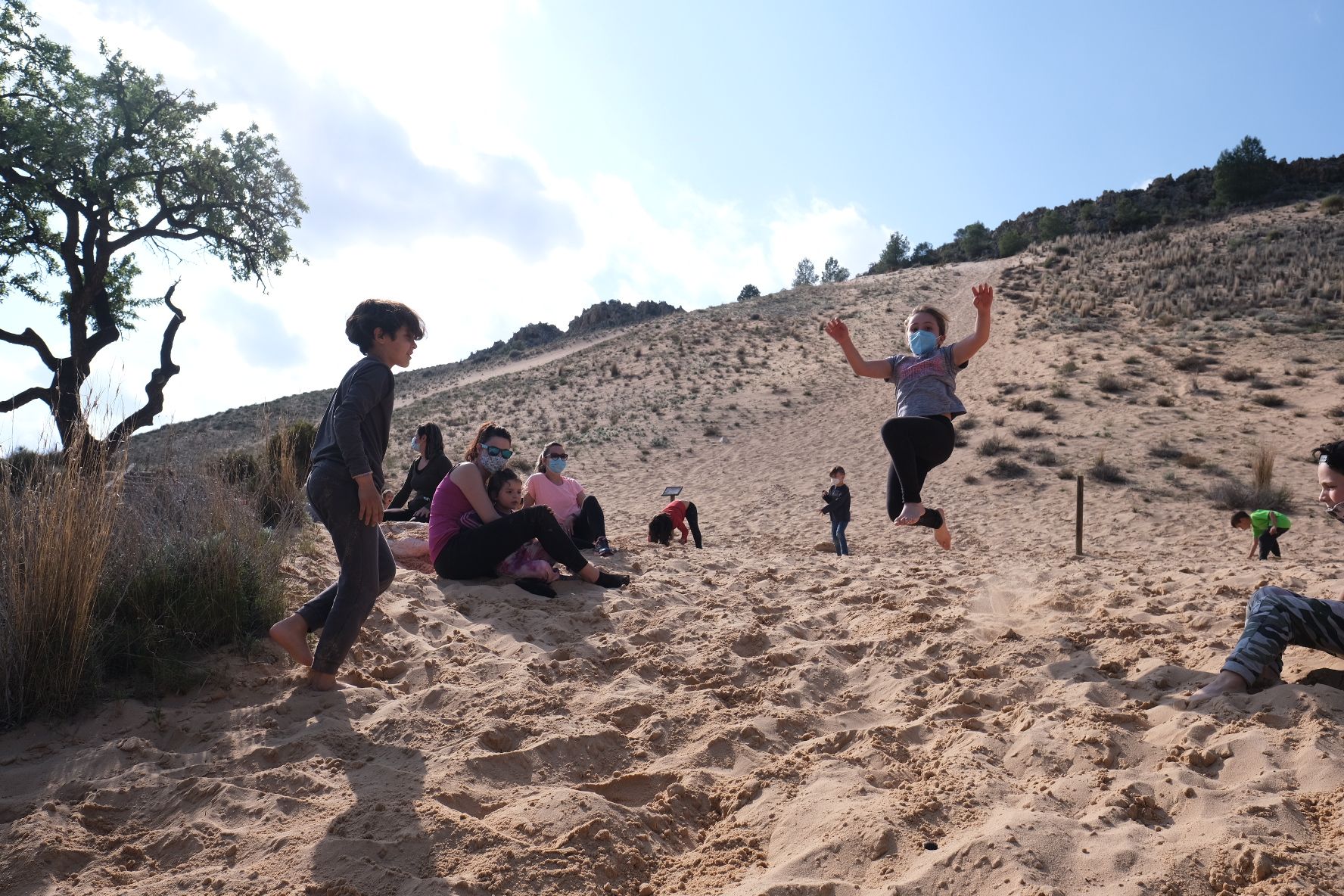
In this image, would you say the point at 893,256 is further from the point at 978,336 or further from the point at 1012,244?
the point at 978,336

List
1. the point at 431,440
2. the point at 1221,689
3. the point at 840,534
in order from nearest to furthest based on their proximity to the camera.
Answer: the point at 1221,689 < the point at 431,440 < the point at 840,534

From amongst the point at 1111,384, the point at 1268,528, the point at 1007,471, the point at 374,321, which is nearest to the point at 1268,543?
the point at 1268,528

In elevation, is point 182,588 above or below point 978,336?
below

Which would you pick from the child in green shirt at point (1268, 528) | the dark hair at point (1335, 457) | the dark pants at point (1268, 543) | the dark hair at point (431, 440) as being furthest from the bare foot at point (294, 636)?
the dark pants at point (1268, 543)

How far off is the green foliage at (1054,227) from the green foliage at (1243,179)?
27.6 feet

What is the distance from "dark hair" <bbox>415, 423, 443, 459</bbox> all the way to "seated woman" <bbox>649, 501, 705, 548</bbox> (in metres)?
2.45

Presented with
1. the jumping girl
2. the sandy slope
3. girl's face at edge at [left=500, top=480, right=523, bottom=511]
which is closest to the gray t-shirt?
the jumping girl

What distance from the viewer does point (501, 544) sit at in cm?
557

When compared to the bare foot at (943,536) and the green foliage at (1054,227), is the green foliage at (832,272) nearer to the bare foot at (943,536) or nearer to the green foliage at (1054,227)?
the green foliage at (1054,227)

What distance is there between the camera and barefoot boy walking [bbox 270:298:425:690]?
353 centimetres

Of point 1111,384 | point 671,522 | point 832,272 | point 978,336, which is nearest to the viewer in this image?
point 978,336

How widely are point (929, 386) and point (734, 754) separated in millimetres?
3091

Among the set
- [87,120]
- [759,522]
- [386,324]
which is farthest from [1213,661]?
[87,120]

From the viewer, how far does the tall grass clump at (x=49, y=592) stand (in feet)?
10.9
